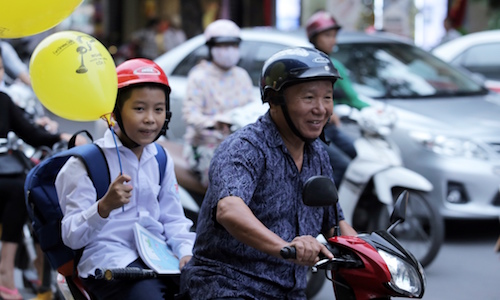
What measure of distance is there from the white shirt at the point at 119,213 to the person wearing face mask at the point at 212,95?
2.60 metres

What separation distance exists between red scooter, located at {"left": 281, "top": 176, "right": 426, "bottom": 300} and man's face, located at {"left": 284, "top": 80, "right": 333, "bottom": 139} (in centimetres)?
35

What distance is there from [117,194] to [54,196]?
1.87 feet

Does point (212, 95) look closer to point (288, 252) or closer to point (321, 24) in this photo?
point (321, 24)

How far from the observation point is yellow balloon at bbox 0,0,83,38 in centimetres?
373

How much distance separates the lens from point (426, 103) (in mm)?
8570

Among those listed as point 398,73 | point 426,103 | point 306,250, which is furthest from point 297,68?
point 398,73

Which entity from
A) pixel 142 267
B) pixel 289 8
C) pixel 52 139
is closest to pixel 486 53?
pixel 52 139

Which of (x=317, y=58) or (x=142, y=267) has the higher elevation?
(x=317, y=58)

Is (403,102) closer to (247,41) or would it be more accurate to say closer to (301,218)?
(247,41)

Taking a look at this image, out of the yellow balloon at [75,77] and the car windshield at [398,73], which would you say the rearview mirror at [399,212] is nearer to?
the yellow balloon at [75,77]

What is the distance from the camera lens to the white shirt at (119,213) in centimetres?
372

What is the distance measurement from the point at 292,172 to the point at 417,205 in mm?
3940

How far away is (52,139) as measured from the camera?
5266 millimetres

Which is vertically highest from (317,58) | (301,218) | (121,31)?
(317,58)
